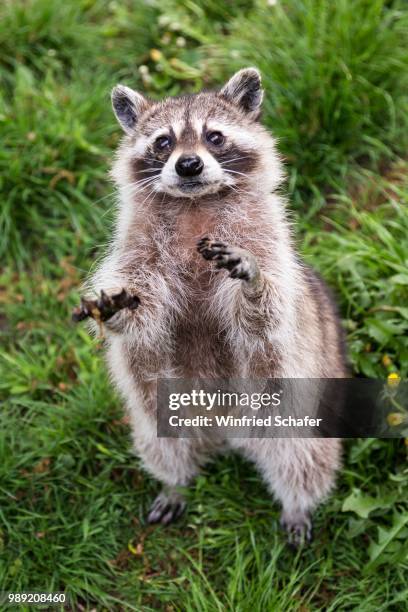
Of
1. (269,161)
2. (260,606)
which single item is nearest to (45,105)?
(269,161)

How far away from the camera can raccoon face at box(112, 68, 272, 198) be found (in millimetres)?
3252

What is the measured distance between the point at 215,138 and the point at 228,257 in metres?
0.75

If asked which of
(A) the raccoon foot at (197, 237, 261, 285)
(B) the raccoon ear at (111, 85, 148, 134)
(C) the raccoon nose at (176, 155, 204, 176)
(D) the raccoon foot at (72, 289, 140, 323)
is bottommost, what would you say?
(D) the raccoon foot at (72, 289, 140, 323)

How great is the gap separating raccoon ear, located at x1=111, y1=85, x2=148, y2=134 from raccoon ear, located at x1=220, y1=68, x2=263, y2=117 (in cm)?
44

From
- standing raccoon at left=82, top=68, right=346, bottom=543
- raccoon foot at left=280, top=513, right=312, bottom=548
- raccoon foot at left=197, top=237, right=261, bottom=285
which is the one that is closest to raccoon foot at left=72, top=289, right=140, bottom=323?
standing raccoon at left=82, top=68, right=346, bottom=543

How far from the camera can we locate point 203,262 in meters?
3.39

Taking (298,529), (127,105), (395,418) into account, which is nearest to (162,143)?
(127,105)

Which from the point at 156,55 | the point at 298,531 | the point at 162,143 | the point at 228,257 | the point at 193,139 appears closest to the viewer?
the point at 228,257

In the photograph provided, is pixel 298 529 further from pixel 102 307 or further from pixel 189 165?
pixel 189 165

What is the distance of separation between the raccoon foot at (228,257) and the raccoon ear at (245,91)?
104 centimetres

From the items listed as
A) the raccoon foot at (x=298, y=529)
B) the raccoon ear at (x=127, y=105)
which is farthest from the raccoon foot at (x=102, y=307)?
the raccoon foot at (x=298, y=529)

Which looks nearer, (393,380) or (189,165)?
(189,165)

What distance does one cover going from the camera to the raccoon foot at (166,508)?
13.6 feet

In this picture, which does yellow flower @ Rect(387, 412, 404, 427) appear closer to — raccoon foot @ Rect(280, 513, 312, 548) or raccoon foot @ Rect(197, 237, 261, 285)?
raccoon foot @ Rect(280, 513, 312, 548)
